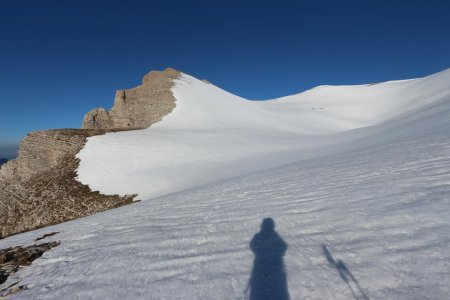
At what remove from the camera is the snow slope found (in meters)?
19.3

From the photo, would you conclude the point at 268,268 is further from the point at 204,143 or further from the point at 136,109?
the point at 136,109

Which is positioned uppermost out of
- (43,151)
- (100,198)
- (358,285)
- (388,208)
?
(43,151)

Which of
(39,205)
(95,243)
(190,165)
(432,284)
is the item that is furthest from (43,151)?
(432,284)

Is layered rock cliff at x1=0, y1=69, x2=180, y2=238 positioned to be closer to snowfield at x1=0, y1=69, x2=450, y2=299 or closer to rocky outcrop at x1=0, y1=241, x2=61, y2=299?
rocky outcrop at x1=0, y1=241, x2=61, y2=299

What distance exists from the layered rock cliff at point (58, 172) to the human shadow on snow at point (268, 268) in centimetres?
1304

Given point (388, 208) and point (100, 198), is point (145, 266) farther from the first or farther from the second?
point (100, 198)

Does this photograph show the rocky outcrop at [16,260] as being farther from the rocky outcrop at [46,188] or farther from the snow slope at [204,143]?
the snow slope at [204,143]

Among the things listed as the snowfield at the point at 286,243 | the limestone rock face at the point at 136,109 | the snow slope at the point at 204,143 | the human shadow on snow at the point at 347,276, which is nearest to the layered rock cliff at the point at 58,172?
the limestone rock face at the point at 136,109

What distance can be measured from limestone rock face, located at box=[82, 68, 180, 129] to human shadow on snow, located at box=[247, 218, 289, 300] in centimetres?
3247

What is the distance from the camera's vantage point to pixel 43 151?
25.8 metres

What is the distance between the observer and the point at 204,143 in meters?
27.0

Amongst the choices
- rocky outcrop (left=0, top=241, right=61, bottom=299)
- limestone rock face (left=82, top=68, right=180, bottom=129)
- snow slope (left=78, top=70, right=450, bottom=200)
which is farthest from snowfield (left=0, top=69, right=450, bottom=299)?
limestone rock face (left=82, top=68, right=180, bottom=129)

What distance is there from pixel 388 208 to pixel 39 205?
20396 mm

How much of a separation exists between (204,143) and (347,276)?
77.1ft
